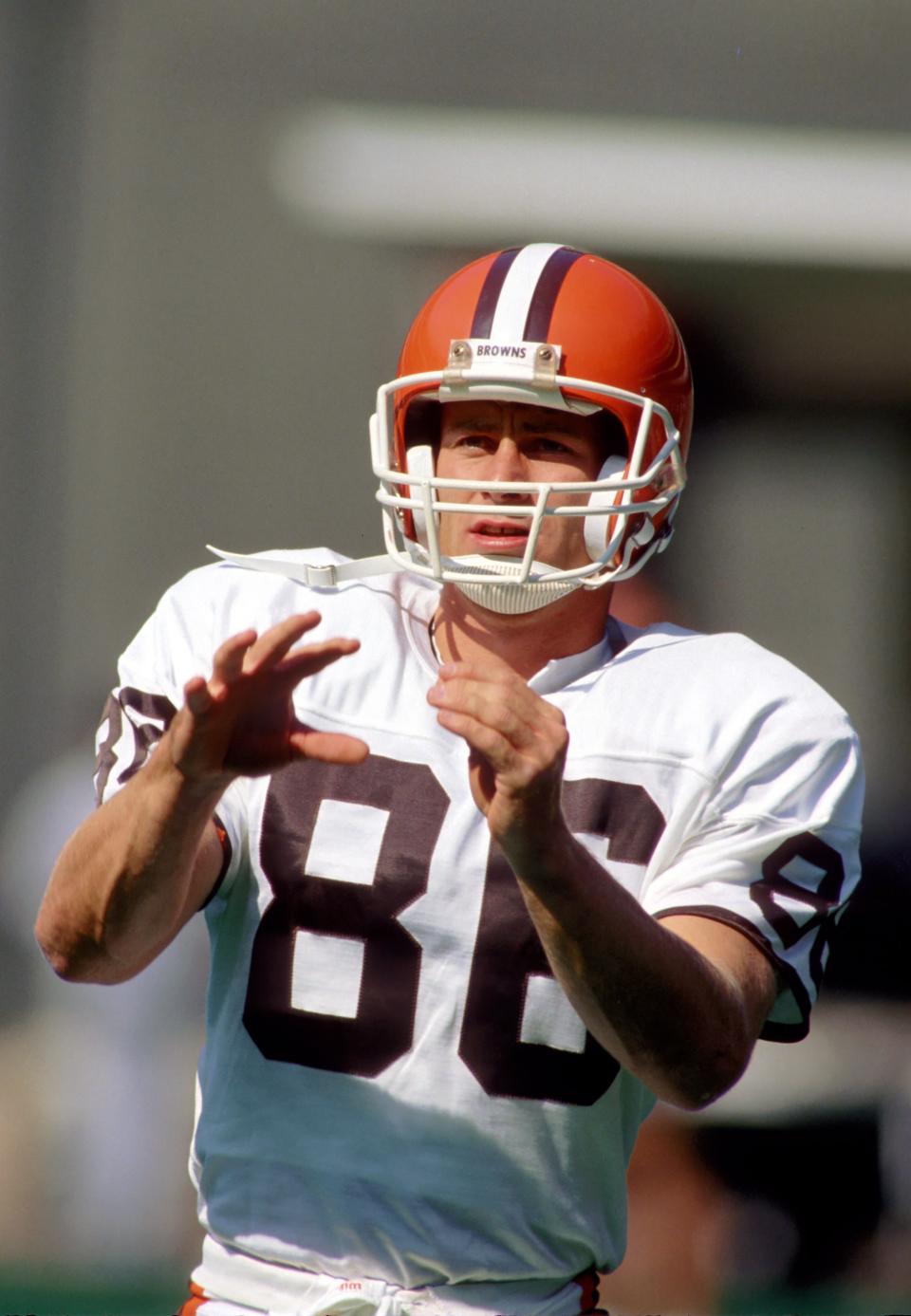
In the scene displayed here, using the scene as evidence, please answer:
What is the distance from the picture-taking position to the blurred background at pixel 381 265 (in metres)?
5.55

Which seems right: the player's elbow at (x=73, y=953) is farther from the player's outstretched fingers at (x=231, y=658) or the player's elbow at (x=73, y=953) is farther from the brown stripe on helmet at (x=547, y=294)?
the brown stripe on helmet at (x=547, y=294)

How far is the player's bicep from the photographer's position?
173cm

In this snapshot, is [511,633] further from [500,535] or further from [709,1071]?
[709,1071]

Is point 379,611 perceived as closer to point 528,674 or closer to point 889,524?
point 528,674

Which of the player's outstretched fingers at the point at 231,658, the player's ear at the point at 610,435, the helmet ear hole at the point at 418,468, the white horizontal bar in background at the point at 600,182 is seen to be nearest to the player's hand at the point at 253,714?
the player's outstretched fingers at the point at 231,658

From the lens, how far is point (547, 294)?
2.06 metres

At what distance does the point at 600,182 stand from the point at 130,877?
16.0 feet

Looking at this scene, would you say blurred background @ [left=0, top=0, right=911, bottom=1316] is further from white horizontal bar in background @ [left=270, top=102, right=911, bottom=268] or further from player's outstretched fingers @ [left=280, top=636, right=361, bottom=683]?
player's outstretched fingers @ [left=280, top=636, right=361, bottom=683]

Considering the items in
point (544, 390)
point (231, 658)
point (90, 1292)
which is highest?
point (544, 390)

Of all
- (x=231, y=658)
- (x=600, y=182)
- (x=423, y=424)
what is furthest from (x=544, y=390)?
(x=600, y=182)

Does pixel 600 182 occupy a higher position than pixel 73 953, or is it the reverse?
pixel 600 182

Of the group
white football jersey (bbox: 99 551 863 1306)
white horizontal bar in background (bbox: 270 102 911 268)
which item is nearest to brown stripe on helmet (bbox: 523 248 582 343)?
white football jersey (bbox: 99 551 863 1306)

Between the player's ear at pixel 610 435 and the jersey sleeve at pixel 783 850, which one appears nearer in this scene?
the jersey sleeve at pixel 783 850

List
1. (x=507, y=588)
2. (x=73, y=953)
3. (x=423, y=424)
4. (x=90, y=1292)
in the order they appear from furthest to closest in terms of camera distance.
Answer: (x=90, y=1292)
(x=423, y=424)
(x=507, y=588)
(x=73, y=953)
